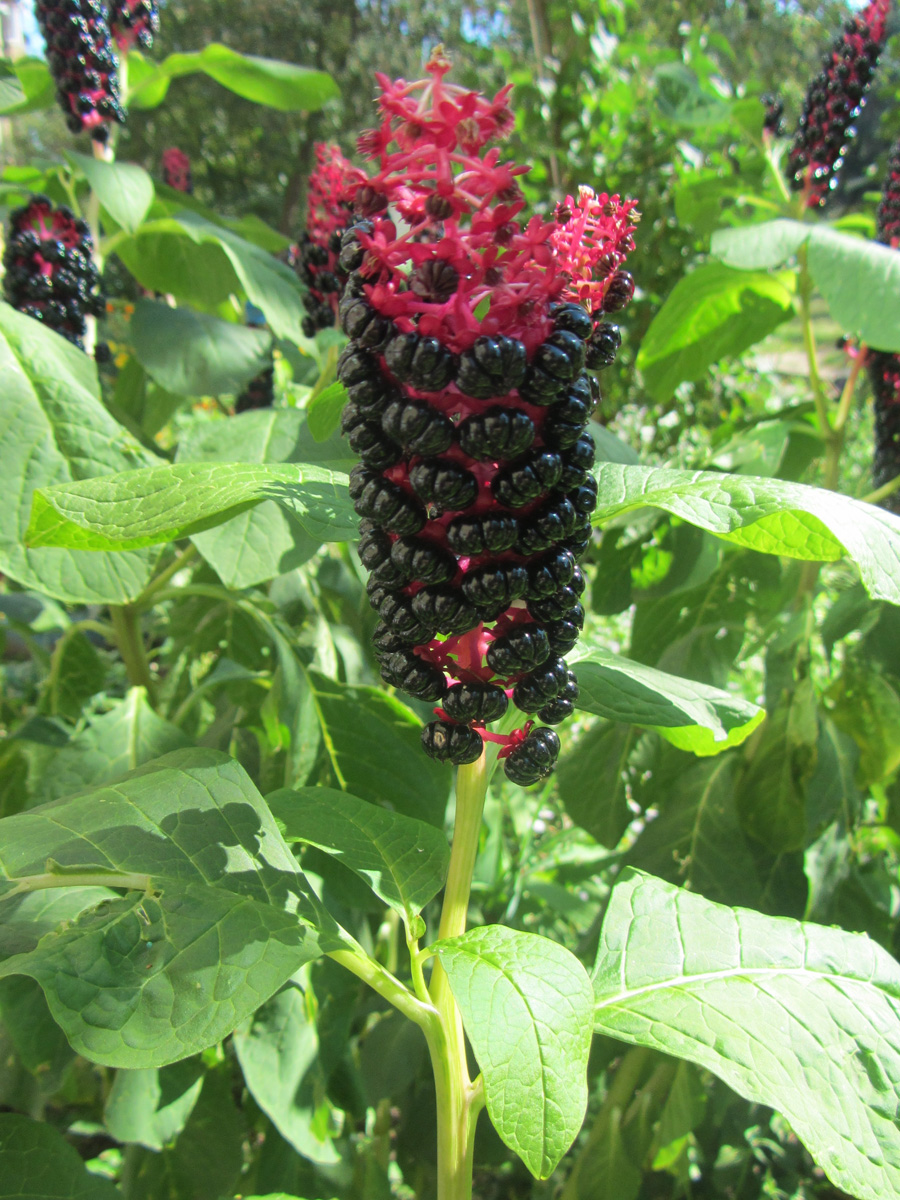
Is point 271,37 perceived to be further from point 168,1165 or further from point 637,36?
point 168,1165

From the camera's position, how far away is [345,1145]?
5.08 ft

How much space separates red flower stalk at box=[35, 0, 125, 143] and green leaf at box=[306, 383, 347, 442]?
3.77ft

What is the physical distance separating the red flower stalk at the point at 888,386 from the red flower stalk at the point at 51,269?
5.11 feet

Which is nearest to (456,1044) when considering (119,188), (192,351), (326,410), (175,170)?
(326,410)

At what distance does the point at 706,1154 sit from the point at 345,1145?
0.93 meters

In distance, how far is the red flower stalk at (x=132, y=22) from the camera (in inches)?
67.4

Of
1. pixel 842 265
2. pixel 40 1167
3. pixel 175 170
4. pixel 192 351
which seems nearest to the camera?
pixel 40 1167

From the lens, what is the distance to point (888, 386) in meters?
1.79

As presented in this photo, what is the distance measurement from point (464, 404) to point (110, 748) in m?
0.81

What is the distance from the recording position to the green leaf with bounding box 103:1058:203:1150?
118cm

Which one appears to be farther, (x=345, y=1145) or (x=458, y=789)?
(x=345, y=1145)

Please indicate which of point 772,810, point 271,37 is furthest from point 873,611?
point 271,37

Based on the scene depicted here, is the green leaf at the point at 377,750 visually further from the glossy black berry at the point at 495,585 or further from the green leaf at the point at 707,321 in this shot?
the green leaf at the point at 707,321

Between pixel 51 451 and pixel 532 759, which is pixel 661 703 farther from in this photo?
pixel 51 451
